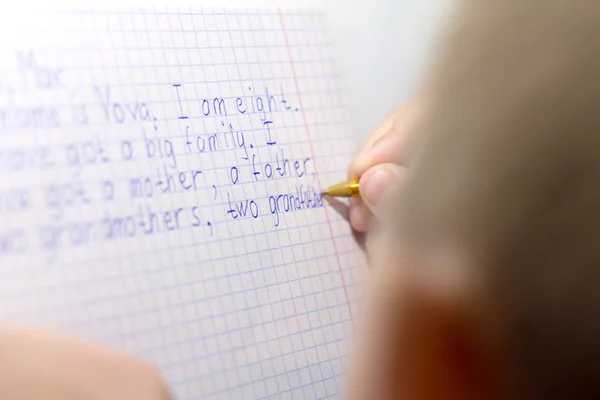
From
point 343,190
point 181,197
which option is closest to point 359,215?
point 343,190

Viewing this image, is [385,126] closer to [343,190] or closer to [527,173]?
[343,190]

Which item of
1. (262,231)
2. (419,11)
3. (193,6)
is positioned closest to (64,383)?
(262,231)

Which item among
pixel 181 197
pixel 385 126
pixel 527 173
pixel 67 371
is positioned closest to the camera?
pixel 527 173

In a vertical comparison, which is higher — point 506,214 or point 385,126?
point 385,126

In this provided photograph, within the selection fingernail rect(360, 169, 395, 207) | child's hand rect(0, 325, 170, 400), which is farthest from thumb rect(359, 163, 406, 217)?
child's hand rect(0, 325, 170, 400)

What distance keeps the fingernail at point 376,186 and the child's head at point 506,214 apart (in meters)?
0.25

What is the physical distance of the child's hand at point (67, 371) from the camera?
382 mm

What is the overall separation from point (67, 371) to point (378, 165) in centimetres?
34

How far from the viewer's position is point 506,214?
26 cm

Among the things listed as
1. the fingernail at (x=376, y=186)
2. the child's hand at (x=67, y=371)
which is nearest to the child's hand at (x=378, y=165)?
the fingernail at (x=376, y=186)

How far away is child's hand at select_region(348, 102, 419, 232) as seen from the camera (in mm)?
565

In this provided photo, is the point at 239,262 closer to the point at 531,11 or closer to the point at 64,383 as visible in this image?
the point at 64,383

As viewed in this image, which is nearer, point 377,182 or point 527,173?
point 527,173

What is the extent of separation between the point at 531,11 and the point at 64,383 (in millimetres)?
351
